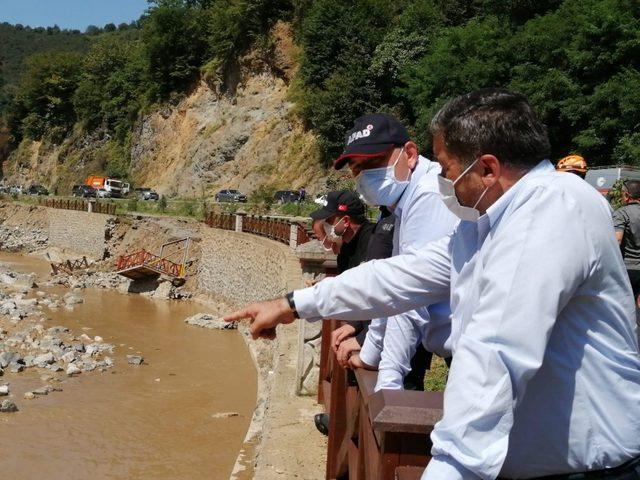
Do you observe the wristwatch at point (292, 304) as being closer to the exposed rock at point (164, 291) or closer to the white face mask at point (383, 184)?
the white face mask at point (383, 184)

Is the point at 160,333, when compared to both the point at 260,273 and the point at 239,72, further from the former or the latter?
the point at 239,72

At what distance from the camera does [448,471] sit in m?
1.35

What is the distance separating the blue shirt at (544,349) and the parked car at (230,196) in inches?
1498

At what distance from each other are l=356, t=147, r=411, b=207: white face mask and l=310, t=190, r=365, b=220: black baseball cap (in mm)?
1136

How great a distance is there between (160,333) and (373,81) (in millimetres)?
19776

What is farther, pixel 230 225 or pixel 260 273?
pixel 230 225

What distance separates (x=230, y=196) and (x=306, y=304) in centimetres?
3857

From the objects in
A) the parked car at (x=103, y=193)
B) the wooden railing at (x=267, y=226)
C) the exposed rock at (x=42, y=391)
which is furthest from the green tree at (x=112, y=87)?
the exposed rock at (x=42, y=391)

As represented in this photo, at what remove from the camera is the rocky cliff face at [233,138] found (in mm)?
40781

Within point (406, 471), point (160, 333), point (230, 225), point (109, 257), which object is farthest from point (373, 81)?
point (406, 471)

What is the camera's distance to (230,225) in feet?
89.2

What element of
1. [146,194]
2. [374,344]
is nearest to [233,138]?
[146,194]

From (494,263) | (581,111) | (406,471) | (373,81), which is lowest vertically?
(406,471)

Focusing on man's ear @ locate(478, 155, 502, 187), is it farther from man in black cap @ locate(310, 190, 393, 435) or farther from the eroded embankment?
the eroded embankment
